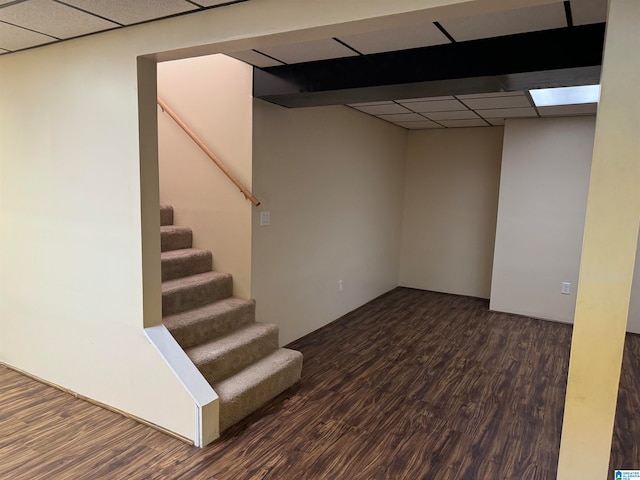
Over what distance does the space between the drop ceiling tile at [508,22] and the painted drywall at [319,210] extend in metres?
1.73

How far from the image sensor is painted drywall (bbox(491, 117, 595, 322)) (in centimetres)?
490

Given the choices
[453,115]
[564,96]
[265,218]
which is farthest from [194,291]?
[564,96]

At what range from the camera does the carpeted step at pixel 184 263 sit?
11.3 ft

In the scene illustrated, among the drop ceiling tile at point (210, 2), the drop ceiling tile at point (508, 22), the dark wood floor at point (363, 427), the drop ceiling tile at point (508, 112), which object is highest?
the drop ceiling tile at point (508, 112)

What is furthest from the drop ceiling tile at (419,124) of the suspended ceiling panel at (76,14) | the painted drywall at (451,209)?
the suspended ceiling panel at (76,14)

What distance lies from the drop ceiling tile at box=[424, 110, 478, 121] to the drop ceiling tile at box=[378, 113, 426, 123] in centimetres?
14

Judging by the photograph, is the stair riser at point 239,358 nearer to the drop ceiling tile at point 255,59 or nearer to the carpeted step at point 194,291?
the carpeted step at point 194,291

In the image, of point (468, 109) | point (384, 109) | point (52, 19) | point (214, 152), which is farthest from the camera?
point (384, 109)

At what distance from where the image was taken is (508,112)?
183 inches

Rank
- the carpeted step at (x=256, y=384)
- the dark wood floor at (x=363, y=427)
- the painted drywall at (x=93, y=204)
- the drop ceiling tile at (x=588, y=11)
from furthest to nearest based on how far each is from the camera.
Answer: the carpeted step at (x=256, y=384), the painted drywall at (x=93, y=204), the dark wood floor at (x=363, y=427), the drop ceiling tile at (x=588, y=11)

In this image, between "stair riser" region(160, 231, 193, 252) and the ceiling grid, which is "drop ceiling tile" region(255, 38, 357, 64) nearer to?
the ceiling grid

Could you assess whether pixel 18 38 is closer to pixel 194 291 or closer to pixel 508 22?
pixel 194 291

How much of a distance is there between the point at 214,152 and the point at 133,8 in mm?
1529

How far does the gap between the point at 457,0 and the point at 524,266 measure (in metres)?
4.36
